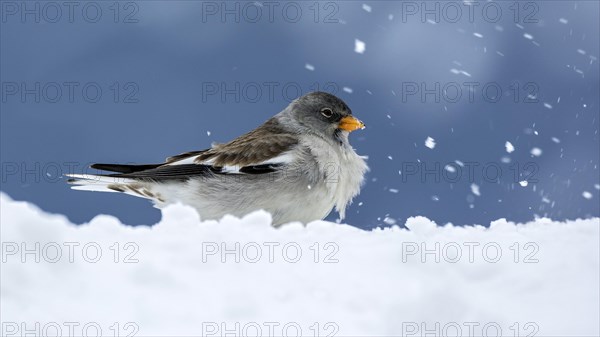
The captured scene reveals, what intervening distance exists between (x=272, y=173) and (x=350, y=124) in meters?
1.30

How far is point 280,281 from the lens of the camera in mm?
5234

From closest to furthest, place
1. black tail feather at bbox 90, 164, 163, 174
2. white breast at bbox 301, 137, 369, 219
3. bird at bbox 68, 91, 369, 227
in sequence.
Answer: bird at bbox 68, 91, 369, 227 → white breast at bbox 301, 137, 369, 219 → black tail feather at bbox 90, 164, 163, 174

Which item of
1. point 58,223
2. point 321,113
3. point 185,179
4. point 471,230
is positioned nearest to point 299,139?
point 321,113

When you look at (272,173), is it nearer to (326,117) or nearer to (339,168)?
(339,168)

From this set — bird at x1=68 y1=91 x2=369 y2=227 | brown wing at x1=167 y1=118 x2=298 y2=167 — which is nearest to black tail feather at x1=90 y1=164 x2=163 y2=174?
bird at x1=68 y1=91 x2=369 y2=227

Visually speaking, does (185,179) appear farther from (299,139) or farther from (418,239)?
(418,239)

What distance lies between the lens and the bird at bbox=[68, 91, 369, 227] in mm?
7367

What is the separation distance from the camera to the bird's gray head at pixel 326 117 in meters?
8.27

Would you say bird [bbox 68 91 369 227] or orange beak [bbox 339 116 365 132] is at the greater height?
orange beak [bbox 339 116 365 132]

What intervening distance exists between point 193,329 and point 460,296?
182 cm

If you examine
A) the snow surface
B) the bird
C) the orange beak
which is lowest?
the snow surface

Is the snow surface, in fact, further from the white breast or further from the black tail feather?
the black tail feather

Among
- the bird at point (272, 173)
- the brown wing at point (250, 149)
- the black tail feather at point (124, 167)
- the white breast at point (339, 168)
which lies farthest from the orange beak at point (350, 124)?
the black tail feather at point (124, 167)

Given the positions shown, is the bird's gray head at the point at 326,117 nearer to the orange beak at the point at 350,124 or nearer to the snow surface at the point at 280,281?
the orange beak at the point at 350,124
